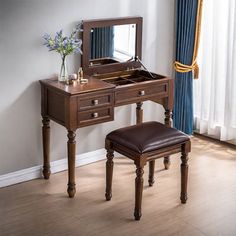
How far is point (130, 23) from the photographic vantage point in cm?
429

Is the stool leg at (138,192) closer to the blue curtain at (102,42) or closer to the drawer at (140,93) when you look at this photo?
the drawer at (140,93)

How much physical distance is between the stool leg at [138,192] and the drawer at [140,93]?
0.60m

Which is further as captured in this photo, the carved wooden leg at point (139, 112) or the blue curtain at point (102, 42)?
the carved wooden leg at point (139, 112)

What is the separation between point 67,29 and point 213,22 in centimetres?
128

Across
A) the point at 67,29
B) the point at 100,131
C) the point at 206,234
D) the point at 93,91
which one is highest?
the point at 67,29

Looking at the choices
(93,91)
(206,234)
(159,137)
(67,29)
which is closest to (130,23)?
(67,29)

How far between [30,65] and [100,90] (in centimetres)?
53

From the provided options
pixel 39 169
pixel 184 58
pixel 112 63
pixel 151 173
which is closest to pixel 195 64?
pixel 184 58

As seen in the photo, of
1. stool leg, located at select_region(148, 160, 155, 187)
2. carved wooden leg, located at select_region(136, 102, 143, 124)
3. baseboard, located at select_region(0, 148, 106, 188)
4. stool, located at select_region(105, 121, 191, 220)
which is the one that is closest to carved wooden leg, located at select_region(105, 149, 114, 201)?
stool, located at select_region(105, 121, 191, 220)

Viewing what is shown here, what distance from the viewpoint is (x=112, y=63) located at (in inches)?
167

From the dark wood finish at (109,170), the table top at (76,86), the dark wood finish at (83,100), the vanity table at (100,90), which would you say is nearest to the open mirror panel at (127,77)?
the vanity table at (100,90)

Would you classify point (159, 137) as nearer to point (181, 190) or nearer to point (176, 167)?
point (181, 190)

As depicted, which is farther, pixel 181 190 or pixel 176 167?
pixel 176 167

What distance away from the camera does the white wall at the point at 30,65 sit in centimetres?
379
